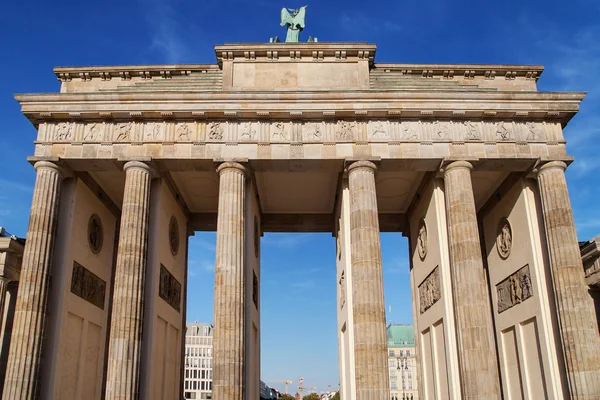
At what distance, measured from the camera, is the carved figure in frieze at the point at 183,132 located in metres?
21.5

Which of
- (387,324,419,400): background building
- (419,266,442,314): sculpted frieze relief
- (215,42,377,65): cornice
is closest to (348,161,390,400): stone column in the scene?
(419,266,442,314): sculpted frieze relief

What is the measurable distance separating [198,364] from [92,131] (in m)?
106

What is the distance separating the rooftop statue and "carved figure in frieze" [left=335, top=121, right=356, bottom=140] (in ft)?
23.5

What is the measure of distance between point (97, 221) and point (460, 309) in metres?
16.1

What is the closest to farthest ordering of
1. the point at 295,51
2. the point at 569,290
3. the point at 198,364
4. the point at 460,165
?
the point at 569,290 < the point at 460,165 < the point at 295,51 < the point at 198,364

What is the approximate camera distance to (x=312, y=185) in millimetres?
25734

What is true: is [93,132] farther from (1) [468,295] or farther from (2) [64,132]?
(1) [468,295]

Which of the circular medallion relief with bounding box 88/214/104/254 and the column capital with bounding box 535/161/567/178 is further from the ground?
the column capital with bounding box 535/161/567/178

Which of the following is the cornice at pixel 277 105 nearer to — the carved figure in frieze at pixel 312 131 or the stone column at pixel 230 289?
the carved figure in frieze at pixel 312 131

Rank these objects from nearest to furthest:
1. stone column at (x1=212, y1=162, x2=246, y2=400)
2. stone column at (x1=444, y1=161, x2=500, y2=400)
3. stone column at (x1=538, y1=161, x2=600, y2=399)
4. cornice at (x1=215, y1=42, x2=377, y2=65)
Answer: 1. stone column at (x1=212, y1=162, x2=246, y2=400)
2. stone column at (x1=444, y1=161, x2=500, y2=400)
3. stone column at (x1=538, y1=161, x2=600, y2=399)
4. cornice at (x1=215, y1=42, x2=377, y2=65)

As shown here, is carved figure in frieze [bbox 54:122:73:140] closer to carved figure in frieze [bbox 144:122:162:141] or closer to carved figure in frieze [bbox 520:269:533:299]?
carved figure in frieze [bbox 144:122:162:141]

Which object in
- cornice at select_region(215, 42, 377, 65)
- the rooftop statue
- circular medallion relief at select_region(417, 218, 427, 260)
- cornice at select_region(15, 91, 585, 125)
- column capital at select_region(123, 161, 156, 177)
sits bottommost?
circular medallion relief at select_region(417, 218, 427, 260)

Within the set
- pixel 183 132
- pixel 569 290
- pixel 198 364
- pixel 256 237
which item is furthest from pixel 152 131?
pixel 198 364

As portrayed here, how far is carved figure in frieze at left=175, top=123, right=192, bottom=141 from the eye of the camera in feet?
70.5
